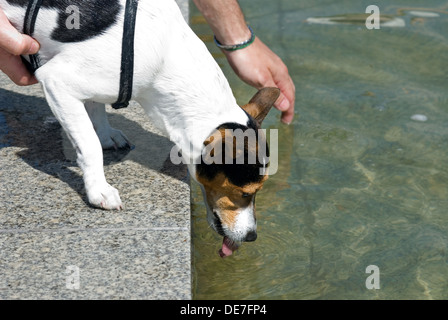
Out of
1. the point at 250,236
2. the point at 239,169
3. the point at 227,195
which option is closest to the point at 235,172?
the point at 239,169

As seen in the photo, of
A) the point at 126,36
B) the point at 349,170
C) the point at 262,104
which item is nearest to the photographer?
the point at 126,36

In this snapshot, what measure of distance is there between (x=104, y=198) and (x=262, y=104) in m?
1.03

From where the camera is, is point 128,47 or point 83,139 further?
point 83,139

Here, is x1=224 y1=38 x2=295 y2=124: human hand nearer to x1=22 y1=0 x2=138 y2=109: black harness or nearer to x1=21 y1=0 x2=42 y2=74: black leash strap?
x1=22 y1=0 x2=138 y2=109: black harness

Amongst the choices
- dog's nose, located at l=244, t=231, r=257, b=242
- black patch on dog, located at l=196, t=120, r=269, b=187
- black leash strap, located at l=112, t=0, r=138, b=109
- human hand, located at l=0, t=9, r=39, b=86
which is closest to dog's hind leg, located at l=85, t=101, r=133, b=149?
human hand, located at l=0, t=9, r=39, b=86

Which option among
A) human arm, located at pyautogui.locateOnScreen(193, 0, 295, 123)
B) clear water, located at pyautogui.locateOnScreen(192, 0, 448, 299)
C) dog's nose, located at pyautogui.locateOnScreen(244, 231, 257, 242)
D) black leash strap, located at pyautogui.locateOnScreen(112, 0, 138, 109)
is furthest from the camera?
human arm, located at pyautogui.locateOnScreen(193, 0, 295, 123)

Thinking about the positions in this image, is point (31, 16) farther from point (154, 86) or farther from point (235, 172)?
point (235, 172)

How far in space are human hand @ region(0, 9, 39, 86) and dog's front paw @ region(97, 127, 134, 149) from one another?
683 mm

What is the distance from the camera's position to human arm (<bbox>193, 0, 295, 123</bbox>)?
14.9 feet

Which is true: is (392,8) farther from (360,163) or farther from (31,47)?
(31,47)

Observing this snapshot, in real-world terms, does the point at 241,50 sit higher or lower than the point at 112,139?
higher

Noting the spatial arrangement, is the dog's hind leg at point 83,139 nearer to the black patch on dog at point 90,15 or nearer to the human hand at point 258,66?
the black patch on dog at point 90,15

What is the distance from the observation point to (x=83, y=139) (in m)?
3.89

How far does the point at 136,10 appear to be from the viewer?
3.78m
